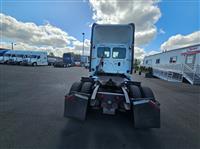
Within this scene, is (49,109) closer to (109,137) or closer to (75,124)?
(75,124)

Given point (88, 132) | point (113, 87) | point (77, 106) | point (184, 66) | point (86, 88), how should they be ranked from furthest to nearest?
1. point (184, 66)
2. point (113, 87)
3. point (86, 88)
4. point (77, 106)
5. point (88, 132)

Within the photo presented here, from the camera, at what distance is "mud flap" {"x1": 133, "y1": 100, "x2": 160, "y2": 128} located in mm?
3211

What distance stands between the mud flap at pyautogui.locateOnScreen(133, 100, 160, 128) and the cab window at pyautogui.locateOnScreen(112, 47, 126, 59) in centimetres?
291

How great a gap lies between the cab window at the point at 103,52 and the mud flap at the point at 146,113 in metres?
3.09

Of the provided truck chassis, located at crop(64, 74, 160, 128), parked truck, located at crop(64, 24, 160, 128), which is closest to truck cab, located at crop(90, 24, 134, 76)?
parked truck, located at crop(64, 24, 160, 128)

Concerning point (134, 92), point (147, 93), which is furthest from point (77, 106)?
point (147, 93)

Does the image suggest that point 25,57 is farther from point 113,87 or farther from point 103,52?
point 113,87

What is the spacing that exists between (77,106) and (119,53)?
327 centimetres

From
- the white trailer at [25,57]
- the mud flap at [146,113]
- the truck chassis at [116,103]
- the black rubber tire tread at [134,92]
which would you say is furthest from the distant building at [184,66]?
the white trailer at [25,57]

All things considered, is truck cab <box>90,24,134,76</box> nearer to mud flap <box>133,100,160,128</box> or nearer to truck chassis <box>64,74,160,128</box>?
truck chassis <box>64,74,160,128</box>

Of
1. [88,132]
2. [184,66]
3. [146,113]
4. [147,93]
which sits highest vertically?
[184,66]

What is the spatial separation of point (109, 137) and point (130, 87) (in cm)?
163

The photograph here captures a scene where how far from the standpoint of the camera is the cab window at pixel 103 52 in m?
5.82

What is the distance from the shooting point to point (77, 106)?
11.3 ft
